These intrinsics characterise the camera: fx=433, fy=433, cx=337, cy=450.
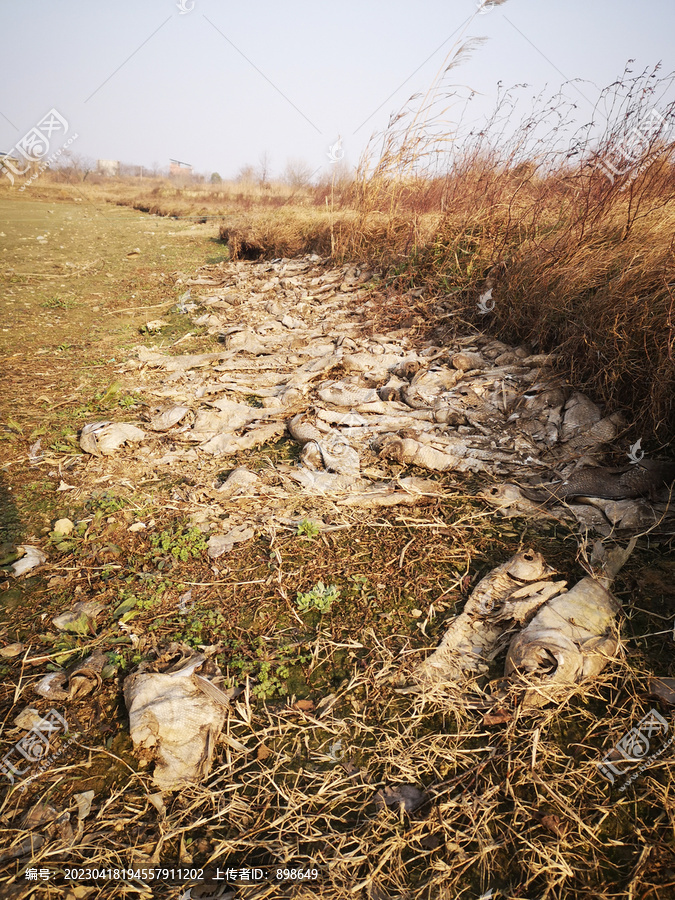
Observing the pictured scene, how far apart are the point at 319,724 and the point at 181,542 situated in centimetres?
112

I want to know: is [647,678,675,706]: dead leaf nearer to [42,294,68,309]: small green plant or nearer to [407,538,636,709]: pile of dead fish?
[407,538,636,709]: pile of dead fish

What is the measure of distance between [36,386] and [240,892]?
12.6 feet

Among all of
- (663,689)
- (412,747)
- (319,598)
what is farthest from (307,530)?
(663,689)

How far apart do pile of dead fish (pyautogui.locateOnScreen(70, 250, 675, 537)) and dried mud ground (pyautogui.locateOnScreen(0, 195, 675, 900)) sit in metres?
0.19

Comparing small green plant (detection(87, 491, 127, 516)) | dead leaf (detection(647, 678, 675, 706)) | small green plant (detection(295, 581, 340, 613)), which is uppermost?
small green plant (detection(87, 491, 127, 516))

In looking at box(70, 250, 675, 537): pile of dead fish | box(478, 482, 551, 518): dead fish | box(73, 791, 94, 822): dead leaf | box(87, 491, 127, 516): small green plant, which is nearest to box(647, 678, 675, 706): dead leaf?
box(70, 250, 675, 537): pile of dead fish

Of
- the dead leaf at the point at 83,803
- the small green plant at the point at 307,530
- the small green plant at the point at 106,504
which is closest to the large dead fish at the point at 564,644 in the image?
the small green plant at the point at 307,530

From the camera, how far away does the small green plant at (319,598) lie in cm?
190

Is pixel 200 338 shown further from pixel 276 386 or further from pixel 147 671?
pixel 147 671

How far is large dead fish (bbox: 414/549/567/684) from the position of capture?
1630 millimetres

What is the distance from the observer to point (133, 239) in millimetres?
11828

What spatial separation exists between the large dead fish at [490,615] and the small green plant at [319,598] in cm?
48

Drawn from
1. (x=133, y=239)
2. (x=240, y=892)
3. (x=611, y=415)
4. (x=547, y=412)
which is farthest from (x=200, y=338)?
(x=133, y=239)

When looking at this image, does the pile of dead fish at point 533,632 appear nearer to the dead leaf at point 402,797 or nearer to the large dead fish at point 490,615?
the large dead fish at point 490,615
